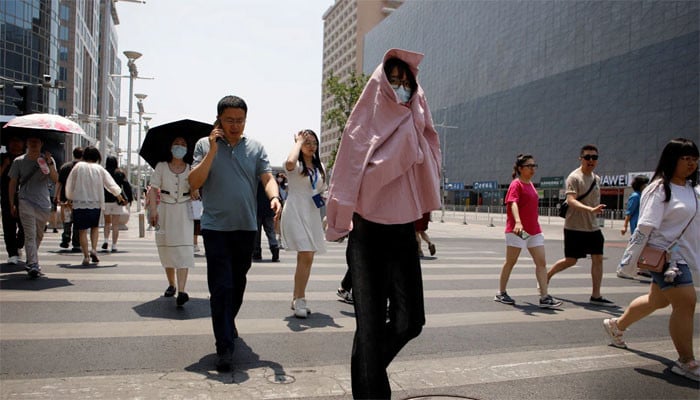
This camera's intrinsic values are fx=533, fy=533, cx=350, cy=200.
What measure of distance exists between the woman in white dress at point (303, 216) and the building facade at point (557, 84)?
45.0m

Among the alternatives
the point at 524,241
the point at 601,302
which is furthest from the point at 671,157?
the point at 601,302

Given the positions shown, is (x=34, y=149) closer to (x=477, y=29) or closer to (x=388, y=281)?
(x=388, y=281)

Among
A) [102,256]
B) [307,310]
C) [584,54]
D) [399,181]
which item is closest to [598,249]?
[307,310]

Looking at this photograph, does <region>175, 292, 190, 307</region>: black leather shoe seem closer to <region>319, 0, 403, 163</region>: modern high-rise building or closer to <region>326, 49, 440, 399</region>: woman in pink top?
<region>326, 49, 440, 399</region>: woman in pink top

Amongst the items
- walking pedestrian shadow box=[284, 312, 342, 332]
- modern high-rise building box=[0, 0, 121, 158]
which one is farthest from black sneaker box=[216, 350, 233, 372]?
modern high-rise building box=[0, 0, 121, 158]

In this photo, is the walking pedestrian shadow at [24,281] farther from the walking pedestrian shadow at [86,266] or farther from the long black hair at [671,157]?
the long black hair at [671,157]

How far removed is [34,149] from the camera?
728cm

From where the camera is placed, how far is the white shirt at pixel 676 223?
167 inches

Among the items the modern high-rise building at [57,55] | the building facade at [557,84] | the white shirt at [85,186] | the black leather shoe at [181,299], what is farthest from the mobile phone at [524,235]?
the building facade at [557,84]

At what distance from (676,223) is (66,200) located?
8562 millimetres

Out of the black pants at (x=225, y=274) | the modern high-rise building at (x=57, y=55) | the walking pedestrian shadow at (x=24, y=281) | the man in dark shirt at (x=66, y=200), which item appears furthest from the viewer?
the modern high-rise building at (x=57, y=55)

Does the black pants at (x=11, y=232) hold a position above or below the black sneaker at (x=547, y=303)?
above

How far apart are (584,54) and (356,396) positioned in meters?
58.4

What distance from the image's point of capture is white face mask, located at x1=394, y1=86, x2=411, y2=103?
3.11 metres
